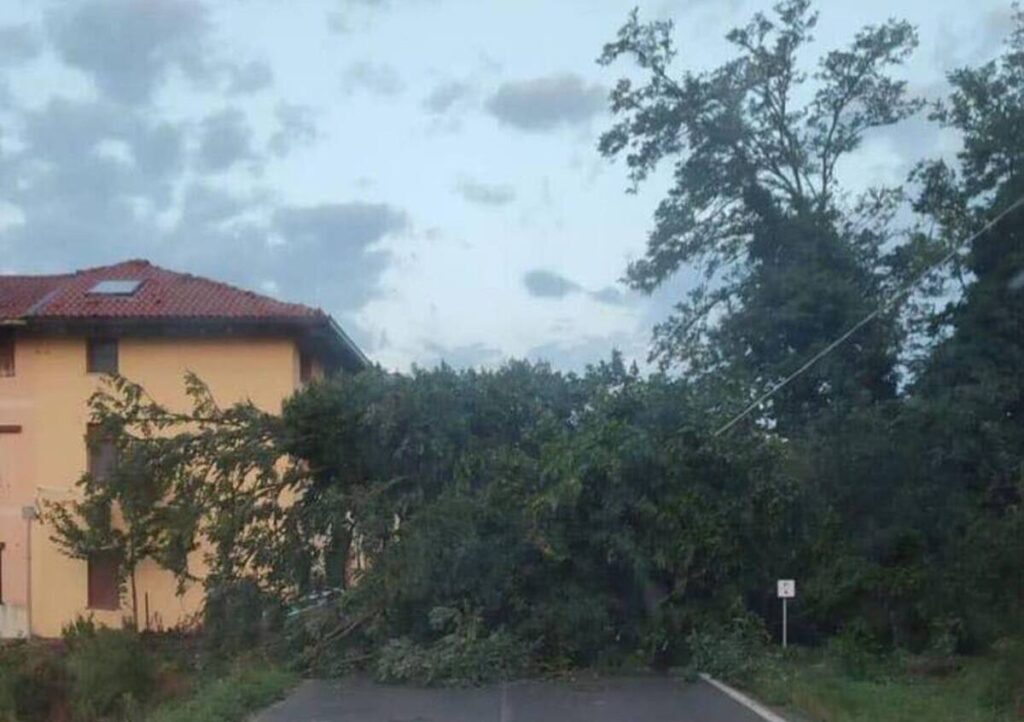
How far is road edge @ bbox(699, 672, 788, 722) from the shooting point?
19.7m

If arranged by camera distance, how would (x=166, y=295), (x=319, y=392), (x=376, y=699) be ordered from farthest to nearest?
1. (x=166, y=295)
2. (x=319, y=392)
3. (x=376, y=699)

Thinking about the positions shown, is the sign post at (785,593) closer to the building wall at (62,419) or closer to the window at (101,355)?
the building wall at (62,419)

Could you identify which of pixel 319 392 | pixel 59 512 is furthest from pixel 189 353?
pixel 319 392

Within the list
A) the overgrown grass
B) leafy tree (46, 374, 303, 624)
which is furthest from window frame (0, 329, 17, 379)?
the overgrown grass

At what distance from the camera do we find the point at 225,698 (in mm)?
21531

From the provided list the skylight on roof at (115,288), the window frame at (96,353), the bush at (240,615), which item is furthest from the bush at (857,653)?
the skylight on roof at (115,288)

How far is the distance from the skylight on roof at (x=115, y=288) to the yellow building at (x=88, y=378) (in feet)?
0.25

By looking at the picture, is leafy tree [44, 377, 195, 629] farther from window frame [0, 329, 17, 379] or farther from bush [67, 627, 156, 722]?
window frame [0, 329, 17, 379]

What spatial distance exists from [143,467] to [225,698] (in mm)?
10244

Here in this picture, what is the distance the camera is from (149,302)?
4328 cm

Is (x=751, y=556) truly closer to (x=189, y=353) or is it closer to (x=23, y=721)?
(x=23, y=721)

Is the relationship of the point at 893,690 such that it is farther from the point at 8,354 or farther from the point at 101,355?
the point at 8,354

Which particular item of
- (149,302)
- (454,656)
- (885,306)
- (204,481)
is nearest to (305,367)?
(149,302)

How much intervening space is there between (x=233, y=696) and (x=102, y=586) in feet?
75.1
